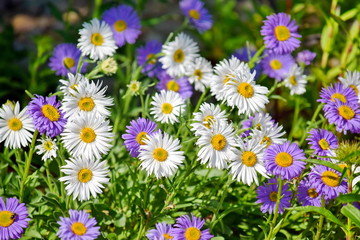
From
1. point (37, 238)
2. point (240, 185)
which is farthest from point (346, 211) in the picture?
point (37, 238)

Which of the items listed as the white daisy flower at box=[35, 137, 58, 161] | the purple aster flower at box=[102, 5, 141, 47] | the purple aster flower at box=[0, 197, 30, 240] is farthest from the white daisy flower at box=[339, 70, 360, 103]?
the purple aster flower at box=[0, 197, 30, 240]

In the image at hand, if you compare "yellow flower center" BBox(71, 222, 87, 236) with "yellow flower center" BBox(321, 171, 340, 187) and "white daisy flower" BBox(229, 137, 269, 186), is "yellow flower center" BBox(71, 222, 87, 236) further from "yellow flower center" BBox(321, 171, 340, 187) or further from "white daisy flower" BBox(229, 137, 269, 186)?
"yellow flower center" BBox(321, 171, 340, 187)

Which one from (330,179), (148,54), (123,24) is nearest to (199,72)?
(148,54)

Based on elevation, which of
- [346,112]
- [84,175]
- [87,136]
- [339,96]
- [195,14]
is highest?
[195,14]

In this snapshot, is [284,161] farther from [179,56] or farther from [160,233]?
[179,56]

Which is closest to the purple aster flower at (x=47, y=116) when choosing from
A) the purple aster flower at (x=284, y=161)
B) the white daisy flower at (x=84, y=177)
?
the white daisy flower at (x=84, y=177)

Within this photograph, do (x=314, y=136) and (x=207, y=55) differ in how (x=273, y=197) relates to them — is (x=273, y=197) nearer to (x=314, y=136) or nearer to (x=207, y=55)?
(x=314, y=136)
